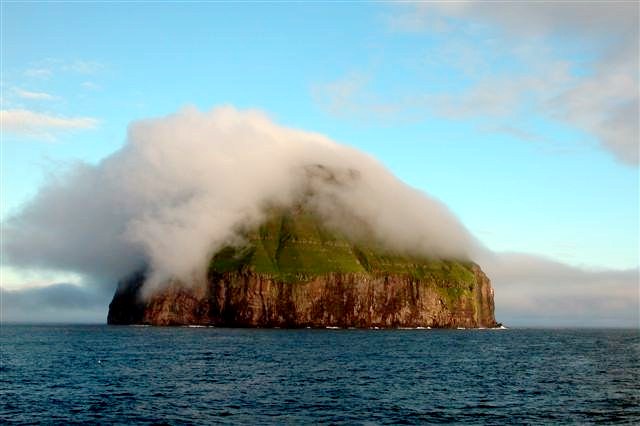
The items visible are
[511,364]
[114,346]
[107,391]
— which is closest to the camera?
[107,391]

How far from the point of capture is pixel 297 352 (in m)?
127

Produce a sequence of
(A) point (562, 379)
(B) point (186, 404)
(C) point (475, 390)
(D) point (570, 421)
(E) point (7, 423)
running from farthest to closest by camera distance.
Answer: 1. (A) point (562, 379)
2. (C) point (475, 390)
3. (B) point (186, 404)
4. (D) point (570, 421)
5. (E) point (7, 423)

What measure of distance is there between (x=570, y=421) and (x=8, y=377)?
2648 inches

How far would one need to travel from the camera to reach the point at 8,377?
79688mm

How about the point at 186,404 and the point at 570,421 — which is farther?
the point at 186,404

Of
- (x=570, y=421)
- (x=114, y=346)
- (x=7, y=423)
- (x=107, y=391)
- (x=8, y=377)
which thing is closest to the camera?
(x=7, y=423)

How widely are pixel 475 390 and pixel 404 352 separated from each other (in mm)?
60300

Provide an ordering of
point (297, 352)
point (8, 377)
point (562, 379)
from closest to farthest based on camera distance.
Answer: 1. point (8, 377)
2. point (562, 379)
3. point (297, 352)

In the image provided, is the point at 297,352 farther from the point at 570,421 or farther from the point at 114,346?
the point at 570,421

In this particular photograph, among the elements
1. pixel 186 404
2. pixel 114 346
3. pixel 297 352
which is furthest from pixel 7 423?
pixel 114 346

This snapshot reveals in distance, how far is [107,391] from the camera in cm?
6788

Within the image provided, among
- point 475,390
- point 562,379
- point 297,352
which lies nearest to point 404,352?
point 297,352

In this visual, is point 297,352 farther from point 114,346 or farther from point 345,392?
point 345,392

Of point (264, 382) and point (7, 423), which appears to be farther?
point (264, 382)
